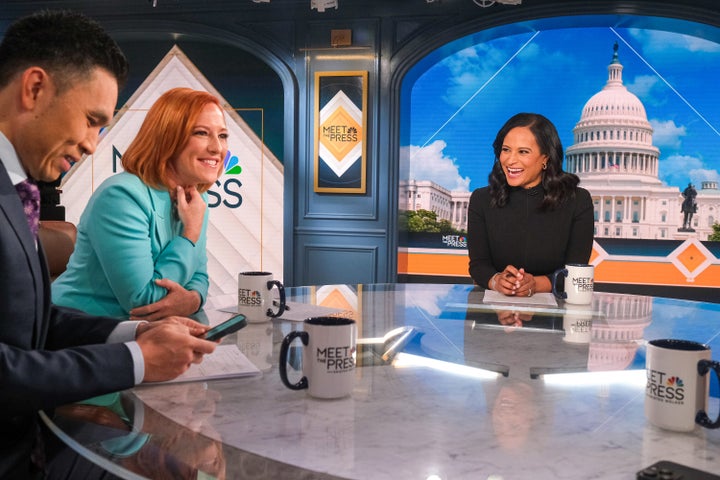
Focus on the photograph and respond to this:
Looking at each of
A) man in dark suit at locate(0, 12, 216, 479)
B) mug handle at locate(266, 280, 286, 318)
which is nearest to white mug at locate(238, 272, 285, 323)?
mug handle at locate(266, 280, 286, 318)

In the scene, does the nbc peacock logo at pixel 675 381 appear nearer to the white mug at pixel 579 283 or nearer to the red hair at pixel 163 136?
the white mug at pixel 579 283

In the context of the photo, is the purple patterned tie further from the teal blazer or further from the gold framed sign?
the gold framed sign

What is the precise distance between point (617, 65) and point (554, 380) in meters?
4.46

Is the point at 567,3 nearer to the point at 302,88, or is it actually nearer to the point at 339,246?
the point at 302,88

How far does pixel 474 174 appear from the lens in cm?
548

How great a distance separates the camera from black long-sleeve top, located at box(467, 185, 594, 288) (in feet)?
8.57

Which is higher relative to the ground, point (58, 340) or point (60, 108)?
point (60, 108)

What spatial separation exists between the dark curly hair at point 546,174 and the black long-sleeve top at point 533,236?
1.1 inches

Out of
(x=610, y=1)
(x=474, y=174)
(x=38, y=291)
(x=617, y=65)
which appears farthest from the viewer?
(x=474, y=174)

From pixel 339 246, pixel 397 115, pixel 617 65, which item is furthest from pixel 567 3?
pixel 339 246

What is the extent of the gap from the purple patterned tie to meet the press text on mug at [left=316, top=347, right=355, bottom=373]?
1.75ft

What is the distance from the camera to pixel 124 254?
1.68m

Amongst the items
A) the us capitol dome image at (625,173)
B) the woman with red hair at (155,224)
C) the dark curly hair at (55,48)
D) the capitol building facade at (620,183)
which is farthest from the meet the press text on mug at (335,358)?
the us capitol dome image at (625,173)

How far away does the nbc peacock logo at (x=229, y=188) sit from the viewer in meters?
5.77
